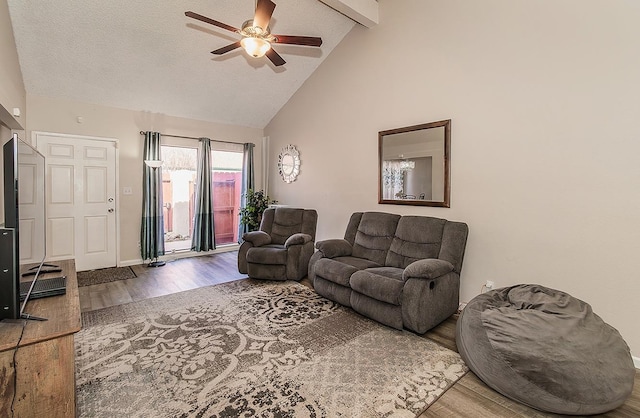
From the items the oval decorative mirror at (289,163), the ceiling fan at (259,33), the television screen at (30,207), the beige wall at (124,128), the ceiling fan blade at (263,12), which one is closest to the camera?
the television screen at (30,207)

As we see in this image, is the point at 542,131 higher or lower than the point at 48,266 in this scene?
higher

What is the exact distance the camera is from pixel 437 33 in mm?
3375

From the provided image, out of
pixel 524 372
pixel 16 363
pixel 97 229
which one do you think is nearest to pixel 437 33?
pixel 524 372

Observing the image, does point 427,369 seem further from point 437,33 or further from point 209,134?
point 209,134

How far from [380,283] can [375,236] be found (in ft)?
3.08

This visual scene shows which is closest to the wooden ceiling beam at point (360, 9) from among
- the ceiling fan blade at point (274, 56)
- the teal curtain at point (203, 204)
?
the ceiling fan blade at point (274, 56)

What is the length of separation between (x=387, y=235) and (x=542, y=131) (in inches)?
69.3

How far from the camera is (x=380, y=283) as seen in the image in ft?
9.10

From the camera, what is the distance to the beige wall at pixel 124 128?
13.8ft

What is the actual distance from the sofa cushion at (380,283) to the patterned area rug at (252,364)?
1.01 ft

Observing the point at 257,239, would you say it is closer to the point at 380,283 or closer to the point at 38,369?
the point at 380,283

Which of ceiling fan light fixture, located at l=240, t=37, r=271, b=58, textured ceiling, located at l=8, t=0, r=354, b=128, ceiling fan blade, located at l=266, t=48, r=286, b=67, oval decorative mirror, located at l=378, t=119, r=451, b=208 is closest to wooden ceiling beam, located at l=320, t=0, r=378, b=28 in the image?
textured ceiling, located at l=8, t=0, r=354, b=128

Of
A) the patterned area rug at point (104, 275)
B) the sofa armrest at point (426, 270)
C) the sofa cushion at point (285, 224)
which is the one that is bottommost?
the patterned area rug at point (104, 275)

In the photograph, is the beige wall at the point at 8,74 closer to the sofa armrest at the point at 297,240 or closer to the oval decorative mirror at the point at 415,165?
the sofa armrest at the point at 297,240
